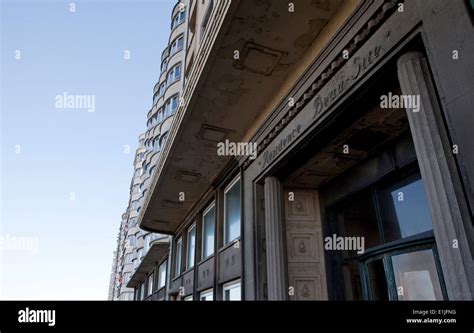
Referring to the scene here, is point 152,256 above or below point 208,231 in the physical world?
above

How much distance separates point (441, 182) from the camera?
2.85 m

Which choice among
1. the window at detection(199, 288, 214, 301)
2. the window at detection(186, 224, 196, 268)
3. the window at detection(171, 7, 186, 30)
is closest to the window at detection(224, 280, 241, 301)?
the window at detection(199, 288, 214, 301)

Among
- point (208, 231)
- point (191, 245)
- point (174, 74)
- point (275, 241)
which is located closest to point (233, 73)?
point (275, 241)

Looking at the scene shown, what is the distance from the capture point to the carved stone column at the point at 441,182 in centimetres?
261

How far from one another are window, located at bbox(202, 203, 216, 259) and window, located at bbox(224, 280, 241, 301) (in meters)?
1.57

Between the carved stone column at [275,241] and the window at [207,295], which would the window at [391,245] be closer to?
the carved stone column at [275,241]

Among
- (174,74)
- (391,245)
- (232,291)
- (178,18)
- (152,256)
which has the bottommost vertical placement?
(232,291)

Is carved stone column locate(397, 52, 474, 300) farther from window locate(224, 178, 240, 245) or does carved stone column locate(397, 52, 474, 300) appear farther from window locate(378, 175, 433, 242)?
window locate(224, 178, 240, 245)
